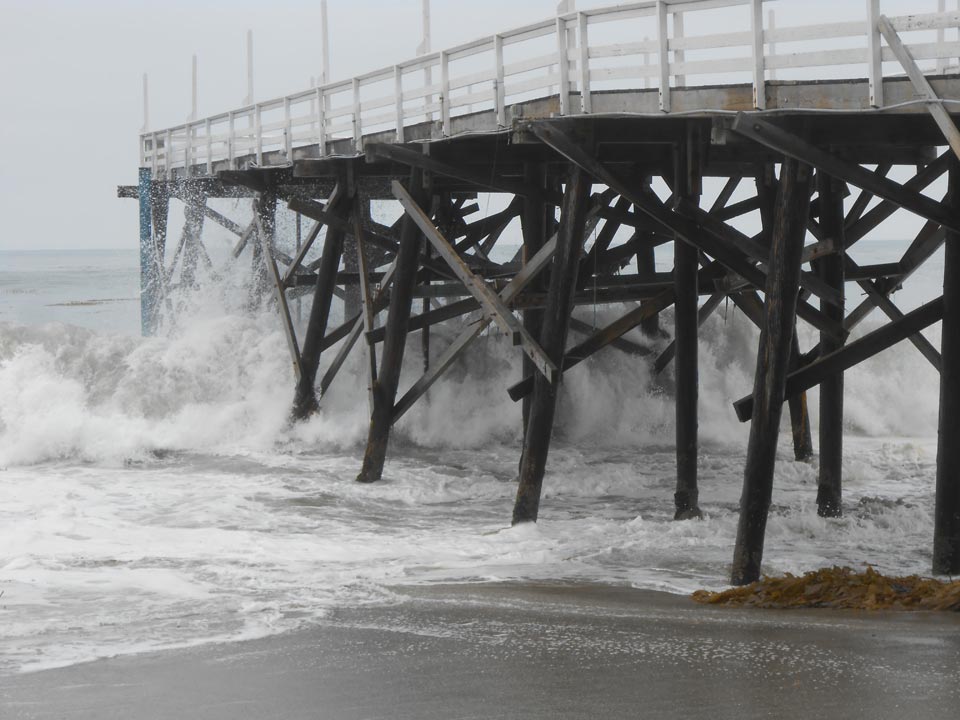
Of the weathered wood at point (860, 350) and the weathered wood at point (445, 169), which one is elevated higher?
the weathered wood at point (445, 169)

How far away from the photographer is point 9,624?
21.7 feet

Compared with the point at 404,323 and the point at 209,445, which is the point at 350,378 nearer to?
the point at 209,445

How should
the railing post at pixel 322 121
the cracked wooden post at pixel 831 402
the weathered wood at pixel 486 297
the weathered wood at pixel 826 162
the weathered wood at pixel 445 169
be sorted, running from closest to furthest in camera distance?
the weathered wood at pixel 826 162 → the weathered wood at pixel 486 297 → the cracked wooden post at pixel 831 402 → the weathered wood at pixel 445 169 → the railing post at pixel 322 121

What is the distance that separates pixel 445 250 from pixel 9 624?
530 cm

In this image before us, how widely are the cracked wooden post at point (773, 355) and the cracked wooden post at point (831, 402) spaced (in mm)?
2820

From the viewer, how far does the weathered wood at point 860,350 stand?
7848 millimetres

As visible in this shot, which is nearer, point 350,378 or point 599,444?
point 599,444

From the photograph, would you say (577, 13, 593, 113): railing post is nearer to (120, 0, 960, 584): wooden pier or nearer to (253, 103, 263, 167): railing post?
(120, 0, 960, 584): wooden pier

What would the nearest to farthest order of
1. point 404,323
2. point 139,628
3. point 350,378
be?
point 139,628 → point 404,323 → point 350,378

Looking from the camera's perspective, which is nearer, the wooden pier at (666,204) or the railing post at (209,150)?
the wooden pier at (666,204)

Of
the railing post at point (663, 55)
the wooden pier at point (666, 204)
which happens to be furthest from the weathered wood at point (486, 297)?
the railing post at point (663, 55)

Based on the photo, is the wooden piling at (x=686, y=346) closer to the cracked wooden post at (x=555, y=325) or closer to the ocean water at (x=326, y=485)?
the ocean water at (x=326, y=485)

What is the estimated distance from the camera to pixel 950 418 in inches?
306

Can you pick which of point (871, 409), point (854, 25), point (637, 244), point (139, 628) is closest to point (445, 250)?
point (637, 244)
